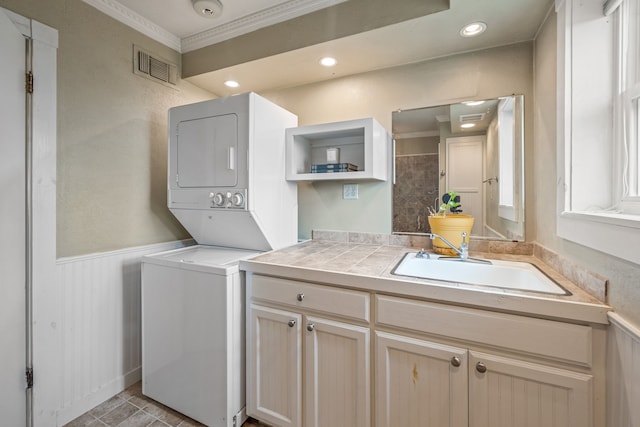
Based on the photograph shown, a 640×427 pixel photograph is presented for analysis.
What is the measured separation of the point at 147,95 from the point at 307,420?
229 cm

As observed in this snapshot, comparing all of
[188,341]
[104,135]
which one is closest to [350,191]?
[188,341]

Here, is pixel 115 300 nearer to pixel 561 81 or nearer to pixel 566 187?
pixel 566 187

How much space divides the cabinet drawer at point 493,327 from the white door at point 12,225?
182 cm

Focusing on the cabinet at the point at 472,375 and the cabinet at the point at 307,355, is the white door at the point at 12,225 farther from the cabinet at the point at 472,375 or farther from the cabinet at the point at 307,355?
the cabinet at the point at 472,375

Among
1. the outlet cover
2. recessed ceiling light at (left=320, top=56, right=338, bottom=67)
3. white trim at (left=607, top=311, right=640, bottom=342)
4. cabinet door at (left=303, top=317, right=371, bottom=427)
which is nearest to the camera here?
white trim at (left=607, top=311, right=640, bottom=342)

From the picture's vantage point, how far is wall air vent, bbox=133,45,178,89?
6.30 ft

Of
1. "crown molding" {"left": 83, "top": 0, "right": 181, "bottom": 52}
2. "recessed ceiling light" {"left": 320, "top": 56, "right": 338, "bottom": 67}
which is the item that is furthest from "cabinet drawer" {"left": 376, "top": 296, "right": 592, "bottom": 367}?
"crown molding" {"left": 83, "top": 0, "right": 181, "bottom": 52}

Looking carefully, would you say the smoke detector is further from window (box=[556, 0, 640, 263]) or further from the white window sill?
the white window sill

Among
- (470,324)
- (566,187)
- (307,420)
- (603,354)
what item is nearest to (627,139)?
(566,187)

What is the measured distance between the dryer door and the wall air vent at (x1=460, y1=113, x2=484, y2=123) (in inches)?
55.9

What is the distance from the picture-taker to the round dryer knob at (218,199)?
1.68m

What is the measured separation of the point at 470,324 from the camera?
106 cm

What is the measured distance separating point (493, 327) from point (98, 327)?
2.17 m

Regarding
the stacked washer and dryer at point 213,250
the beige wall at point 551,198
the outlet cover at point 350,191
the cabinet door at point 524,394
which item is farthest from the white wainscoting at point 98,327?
the beige wall at point 551,198
